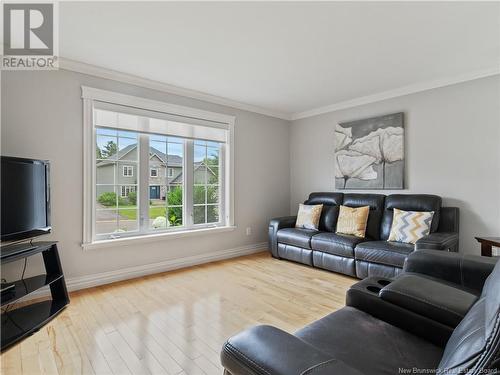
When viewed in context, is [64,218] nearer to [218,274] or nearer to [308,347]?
[218,274]

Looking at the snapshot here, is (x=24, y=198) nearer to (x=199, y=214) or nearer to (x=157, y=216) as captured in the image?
(x=157, y=216)

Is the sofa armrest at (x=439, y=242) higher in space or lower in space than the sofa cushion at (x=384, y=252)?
higher

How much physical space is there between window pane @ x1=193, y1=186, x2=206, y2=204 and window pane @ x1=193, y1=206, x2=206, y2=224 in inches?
3.5

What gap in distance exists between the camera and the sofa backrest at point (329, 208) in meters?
3.96

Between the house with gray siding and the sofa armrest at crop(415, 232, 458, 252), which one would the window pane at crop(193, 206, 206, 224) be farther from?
the sofa armrest at crop(415, 232, 458, 252)

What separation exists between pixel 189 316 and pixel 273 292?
0.92 meters

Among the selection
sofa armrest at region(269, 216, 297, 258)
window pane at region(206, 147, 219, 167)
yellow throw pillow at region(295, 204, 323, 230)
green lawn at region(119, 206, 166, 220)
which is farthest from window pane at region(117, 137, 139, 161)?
yellow throw pillow at region(295, 204, 323, 230)

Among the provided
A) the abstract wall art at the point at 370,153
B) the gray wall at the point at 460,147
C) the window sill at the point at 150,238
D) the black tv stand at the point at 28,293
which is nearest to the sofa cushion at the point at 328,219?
the abstract wall art at the point at 370,153

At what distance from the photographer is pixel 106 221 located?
3.17 metres

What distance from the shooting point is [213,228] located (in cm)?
401

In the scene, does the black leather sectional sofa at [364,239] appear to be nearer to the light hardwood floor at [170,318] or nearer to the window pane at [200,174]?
the light hardwood floor at [170,318]

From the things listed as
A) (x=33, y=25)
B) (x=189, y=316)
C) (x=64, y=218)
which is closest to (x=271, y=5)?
(x=33, y=25)

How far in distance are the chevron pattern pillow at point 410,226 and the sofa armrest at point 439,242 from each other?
4.9 inches

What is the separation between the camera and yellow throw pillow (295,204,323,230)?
399 centimetres
